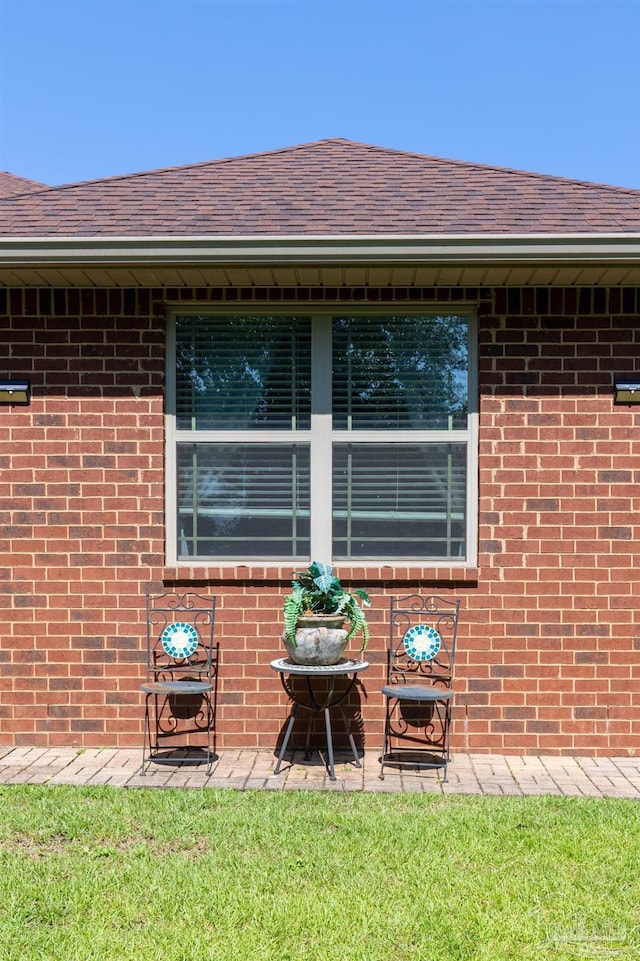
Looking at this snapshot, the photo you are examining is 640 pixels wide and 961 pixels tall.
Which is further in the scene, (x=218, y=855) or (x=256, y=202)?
(x=256, y=202)

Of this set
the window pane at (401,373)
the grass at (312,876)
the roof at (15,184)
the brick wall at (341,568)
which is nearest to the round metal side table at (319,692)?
the brick wall at (341,568)

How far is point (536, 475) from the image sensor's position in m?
5.60

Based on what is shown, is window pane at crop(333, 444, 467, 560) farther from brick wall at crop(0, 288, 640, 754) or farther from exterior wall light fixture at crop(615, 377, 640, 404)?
exterior wall light fixture at crop(615, 377, 640, 404)

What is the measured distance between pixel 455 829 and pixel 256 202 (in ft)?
13.5

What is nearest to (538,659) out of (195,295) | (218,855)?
(218,855)

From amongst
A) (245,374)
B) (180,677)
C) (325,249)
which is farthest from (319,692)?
(325,249)

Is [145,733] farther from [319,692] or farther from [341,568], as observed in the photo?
[341,568]

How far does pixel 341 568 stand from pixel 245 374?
143 cm

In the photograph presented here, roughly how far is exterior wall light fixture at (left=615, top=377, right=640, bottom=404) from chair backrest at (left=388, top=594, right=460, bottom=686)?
170cm

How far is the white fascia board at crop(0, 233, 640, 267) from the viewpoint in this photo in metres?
5.04

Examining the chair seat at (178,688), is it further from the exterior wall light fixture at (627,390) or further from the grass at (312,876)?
the exterior wall light fixture at (627,390)

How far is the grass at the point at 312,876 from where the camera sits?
3.08 metres

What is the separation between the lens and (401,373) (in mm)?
5707

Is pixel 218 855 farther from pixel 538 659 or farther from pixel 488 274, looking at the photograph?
pixel 488 274
